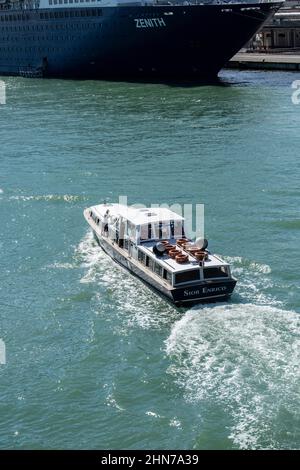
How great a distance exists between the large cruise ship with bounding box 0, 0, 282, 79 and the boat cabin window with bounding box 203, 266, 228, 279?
5257 cm

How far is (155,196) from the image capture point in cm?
4062

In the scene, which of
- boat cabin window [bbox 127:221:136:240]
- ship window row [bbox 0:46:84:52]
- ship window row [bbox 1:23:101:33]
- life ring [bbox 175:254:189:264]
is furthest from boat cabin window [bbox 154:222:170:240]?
ship window row [bbox 0:46:84:52]

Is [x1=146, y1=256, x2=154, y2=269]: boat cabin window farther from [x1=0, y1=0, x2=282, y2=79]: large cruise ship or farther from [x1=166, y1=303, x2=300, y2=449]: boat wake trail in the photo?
[x1=0, y1=0, x2=282, y2=79]: large cruise ship

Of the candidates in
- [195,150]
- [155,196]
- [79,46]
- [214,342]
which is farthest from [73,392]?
[79,46]

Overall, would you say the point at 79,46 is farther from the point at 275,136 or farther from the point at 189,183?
the point at 189,183

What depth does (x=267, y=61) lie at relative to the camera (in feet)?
290

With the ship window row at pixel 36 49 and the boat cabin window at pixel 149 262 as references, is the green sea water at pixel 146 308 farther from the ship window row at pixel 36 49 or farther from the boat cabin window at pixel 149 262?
the ship window row at pixel 36 49

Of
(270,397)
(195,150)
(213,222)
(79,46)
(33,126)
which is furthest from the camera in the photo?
(79,46)

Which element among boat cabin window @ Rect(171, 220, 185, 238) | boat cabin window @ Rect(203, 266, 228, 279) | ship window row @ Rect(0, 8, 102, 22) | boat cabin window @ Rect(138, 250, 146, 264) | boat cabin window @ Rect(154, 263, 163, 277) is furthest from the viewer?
ship window row @ Rect(0, 8, 102, 22)

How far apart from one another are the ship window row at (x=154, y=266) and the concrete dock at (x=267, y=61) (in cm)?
5781

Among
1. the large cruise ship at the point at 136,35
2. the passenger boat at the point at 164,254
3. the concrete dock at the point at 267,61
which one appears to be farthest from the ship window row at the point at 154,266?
the concrete dock at the point at 267,61

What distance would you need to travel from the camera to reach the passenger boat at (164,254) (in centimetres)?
2769

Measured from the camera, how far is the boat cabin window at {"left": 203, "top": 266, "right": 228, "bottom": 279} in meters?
27.8
